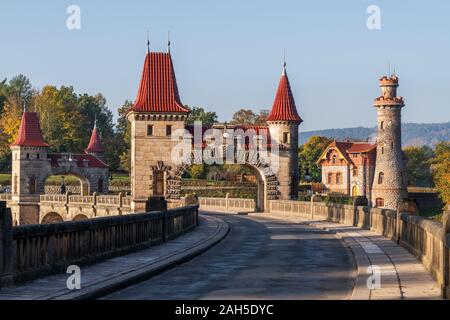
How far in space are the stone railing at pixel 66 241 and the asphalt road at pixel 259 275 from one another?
1.86 metres

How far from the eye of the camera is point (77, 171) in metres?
106

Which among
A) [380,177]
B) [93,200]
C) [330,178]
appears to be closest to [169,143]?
[93,200]

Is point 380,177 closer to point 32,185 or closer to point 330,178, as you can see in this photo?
point 330,178

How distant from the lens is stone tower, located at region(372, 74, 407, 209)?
111125 millimetres

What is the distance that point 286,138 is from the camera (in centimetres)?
8175

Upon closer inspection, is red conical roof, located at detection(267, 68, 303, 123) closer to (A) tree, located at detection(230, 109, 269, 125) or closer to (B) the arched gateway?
(B) the arched gateway

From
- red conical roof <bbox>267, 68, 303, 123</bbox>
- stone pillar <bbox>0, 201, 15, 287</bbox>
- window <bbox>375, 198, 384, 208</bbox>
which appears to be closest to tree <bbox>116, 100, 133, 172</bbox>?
window <bbox>375, 198, 384, 208</bbox>

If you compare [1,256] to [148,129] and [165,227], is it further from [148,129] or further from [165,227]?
[148,129]

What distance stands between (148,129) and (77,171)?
1297 inches

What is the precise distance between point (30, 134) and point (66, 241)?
8686cm

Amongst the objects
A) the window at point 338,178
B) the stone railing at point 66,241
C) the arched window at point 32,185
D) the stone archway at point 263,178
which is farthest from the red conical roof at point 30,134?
the stone railing at point 66,241

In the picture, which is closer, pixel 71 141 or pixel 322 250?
pixel 322 250
